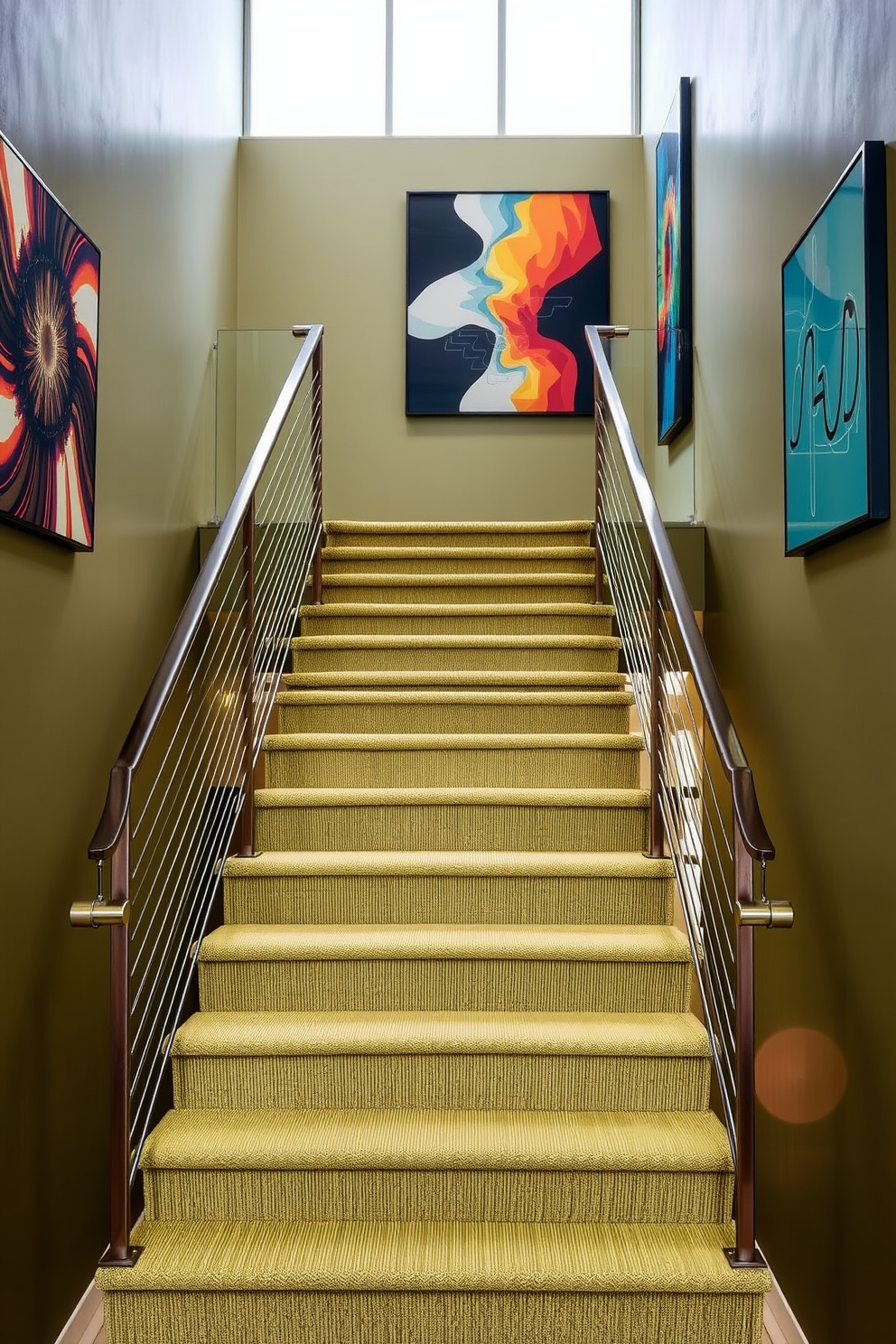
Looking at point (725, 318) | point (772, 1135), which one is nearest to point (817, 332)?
point (725, 318)

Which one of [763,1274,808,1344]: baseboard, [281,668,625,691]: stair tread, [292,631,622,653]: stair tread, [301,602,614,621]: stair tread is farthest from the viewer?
[301,602,614,621]: stair tread

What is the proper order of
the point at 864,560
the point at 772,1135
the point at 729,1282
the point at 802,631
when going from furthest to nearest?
the point at 772,1135
the point at 802,631
the point at 864,560
the point at 729,1282

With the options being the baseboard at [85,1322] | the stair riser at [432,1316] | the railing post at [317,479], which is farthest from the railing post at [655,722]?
the baseboard at [85,1322]

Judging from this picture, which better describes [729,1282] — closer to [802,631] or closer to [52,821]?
[802,631]

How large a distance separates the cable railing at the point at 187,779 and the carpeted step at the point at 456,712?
0.15 meters

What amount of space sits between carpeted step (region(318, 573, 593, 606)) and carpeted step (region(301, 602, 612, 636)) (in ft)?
0.53

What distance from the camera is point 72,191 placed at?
2656 millimetres

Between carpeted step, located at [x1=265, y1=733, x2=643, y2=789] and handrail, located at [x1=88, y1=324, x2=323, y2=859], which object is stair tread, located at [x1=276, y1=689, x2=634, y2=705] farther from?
handrail, located at [x1=88, y1=324, x2=323, y2=859]

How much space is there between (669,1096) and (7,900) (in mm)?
1446

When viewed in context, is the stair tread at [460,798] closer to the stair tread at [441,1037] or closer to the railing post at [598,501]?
the stair tread at [441,1037]

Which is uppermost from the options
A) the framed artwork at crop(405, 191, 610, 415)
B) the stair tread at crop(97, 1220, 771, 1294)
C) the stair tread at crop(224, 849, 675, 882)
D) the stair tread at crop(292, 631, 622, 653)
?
the framed artwork at crop(405, 191, 610, 415)

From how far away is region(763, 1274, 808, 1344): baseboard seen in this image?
8.21 ft

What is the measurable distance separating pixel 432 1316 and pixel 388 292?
499 centimetres

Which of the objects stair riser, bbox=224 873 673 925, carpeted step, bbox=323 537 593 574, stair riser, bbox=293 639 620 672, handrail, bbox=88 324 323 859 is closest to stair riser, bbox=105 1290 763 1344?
handrail, bbox=88 324 323 859
